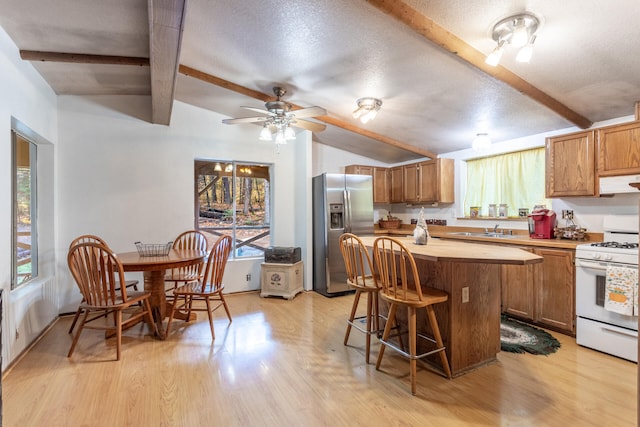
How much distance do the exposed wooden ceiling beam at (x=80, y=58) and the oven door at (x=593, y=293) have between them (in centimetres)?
450

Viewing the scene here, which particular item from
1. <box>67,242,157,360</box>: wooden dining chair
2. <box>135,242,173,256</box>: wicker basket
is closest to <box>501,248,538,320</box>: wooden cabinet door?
<box>135,242,173,256</box>: wicker basket

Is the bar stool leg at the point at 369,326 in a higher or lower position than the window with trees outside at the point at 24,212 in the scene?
lower

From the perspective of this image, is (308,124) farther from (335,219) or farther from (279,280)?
(279,280)

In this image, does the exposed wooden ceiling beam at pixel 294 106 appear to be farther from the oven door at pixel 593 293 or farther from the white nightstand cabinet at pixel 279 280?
the oven door at pixel 593 293

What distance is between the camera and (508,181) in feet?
14.2

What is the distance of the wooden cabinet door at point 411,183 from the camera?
521 cm

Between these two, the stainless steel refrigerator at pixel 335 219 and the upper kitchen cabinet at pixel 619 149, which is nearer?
the upper kitchen cabinet at pixel 619 149

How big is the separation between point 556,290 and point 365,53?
9.46 feet

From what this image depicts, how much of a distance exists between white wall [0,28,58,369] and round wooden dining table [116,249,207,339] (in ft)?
2.65

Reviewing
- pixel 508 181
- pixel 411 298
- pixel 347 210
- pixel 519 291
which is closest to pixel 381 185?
pixel 347 210

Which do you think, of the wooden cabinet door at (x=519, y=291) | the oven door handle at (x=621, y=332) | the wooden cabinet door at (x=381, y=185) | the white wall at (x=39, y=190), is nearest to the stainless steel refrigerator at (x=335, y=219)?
the wooden cabinet door at (x=381, y=185)

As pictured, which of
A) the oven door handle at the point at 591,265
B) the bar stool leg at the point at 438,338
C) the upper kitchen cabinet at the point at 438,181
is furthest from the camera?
the upper kitchen cabinet at the point at 438,181

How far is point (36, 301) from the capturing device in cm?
308

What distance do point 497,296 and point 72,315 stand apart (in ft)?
14.8
